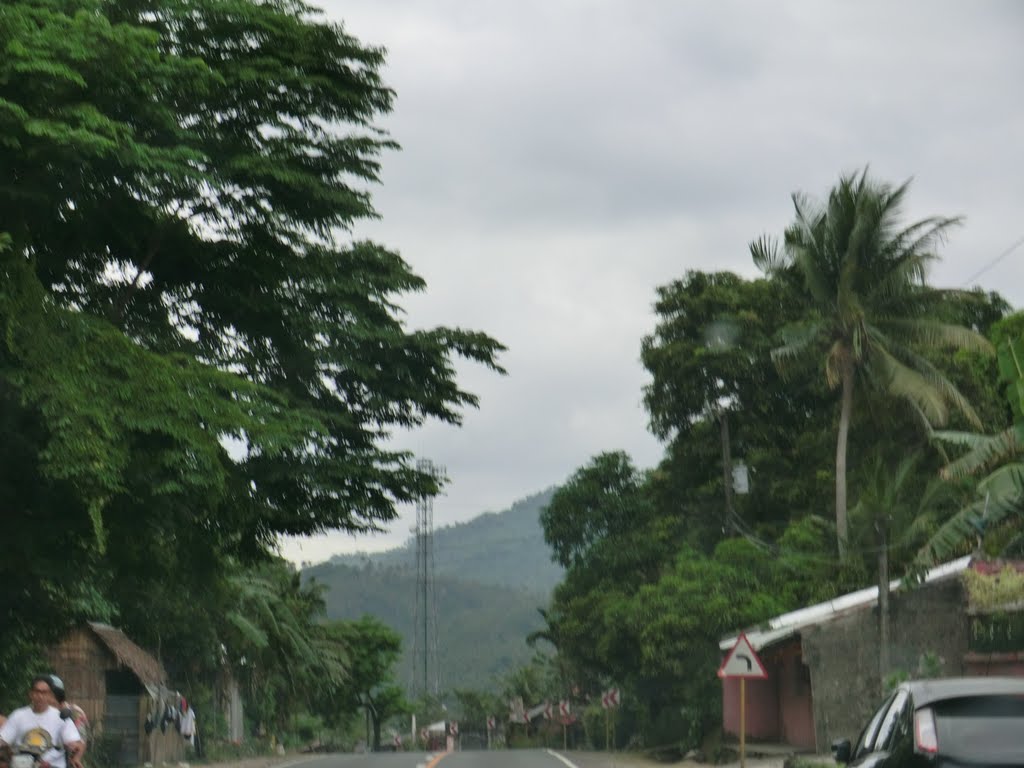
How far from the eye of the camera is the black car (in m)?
8.45

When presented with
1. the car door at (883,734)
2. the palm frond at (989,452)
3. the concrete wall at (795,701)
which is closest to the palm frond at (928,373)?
the concrete wall at (795,701)

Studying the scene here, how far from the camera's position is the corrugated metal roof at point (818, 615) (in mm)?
29062

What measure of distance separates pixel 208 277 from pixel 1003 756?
13548mm

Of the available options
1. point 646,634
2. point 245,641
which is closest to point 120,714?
point 245,641

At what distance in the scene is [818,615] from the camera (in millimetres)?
30578

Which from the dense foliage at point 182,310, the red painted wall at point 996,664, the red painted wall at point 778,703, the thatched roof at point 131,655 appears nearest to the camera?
the dense foliage at point 182,310

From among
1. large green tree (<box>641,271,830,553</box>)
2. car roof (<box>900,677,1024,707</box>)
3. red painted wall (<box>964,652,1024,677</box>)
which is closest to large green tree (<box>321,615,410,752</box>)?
large green tree (<box>641,271,830,553</box>)

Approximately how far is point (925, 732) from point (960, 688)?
1.34 ft

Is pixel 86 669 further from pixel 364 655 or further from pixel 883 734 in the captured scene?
pixel 364 655

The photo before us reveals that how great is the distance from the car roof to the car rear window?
4cm

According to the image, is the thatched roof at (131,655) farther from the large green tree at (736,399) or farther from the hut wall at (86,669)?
the large green tree at (736,399)

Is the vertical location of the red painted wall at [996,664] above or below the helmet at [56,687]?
below

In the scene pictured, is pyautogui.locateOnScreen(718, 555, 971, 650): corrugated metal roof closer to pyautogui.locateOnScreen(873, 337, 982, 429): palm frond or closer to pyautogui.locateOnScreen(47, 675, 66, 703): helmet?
pyautogui.locateOnScreen(873, 337, 982, 429): palm frond

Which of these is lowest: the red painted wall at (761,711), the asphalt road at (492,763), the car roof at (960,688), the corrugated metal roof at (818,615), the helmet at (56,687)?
the asphalt road at (492,763)
